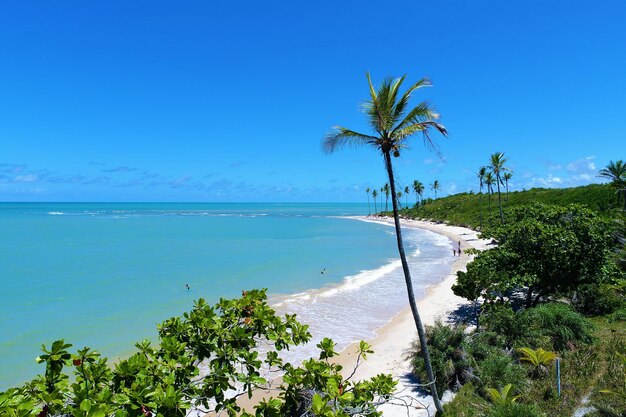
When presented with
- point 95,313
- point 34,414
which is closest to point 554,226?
point 34,414

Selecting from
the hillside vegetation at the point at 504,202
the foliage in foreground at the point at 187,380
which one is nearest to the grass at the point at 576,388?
the foliage in foreground at the point at 187,380

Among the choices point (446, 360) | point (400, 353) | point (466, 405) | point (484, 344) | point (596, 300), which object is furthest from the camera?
point (596, 300)

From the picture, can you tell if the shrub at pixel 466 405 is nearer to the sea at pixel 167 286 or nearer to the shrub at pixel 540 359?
the shrub at pixel 540 359

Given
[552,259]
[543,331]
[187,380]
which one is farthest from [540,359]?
[187,380]

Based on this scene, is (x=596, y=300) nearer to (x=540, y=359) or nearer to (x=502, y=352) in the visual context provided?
(x=502, y=352)

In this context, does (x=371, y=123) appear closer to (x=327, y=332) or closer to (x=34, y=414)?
(x=34, y=414)

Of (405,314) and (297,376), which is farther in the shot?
(405,314)
